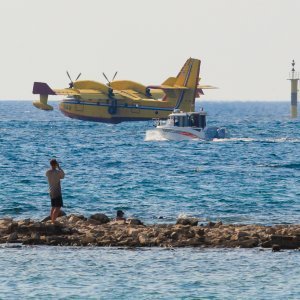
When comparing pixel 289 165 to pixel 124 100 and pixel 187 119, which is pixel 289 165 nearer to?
pixel 187 119

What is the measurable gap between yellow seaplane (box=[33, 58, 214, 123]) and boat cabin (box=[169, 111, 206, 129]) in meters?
49.0

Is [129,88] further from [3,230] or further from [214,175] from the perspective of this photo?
[3,230]

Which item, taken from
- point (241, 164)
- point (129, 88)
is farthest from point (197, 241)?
point (129, 88)

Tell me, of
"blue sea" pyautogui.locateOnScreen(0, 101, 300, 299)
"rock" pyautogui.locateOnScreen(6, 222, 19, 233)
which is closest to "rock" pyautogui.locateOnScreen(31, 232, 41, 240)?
"blue sea" pyautogui.locateOnScreen(0, 101, 300, 299)

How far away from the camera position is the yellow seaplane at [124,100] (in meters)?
140

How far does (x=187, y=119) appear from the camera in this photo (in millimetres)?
86062

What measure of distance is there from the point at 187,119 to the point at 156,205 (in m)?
45.1

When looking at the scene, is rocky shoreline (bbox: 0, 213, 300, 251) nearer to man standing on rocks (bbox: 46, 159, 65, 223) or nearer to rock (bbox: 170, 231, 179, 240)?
rock (bbox: 170, 231, 179, 240)

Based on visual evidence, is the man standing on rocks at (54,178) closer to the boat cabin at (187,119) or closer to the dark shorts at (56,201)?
the dark shorts at (56,201)

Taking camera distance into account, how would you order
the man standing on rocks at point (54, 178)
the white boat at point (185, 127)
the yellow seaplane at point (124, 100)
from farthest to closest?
the yellow seaplane at point (124, 100) → the white boat at point (185, 127) → the man standing on rocks at point (54, 178)

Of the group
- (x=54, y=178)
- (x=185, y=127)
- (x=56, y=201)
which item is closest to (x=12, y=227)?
(x=56, y=201)

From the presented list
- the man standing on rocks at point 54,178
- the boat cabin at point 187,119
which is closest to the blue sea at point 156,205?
the boat cabin at point 187,119

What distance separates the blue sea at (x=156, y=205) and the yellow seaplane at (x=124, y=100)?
47.5 meters

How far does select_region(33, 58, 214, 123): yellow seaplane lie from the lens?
13950cm
